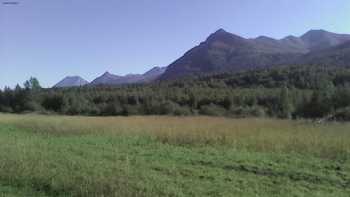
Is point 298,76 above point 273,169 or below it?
above

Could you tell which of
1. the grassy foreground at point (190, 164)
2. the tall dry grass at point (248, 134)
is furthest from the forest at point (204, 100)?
the grassy foreground at point (190, 164)

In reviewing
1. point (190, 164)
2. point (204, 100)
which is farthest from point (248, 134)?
point (204, 100)

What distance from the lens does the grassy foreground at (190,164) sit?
32.2ft

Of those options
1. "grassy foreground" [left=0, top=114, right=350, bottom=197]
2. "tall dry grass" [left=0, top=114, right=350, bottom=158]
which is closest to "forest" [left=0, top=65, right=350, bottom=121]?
"tall dry grass" [left=0, top=114, right=350, bottom=158]

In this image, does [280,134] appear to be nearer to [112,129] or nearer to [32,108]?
[112,129]

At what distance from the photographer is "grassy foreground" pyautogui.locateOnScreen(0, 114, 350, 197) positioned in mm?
9820

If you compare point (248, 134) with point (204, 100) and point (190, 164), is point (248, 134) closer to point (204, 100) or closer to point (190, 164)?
point (190, 164)

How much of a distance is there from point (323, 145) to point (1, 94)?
321ft

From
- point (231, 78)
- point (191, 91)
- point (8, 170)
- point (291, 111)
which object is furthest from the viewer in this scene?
A: point (231, 78)

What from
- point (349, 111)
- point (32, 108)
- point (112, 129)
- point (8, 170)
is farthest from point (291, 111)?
point (8, 170)

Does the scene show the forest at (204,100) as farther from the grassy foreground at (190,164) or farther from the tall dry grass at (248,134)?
the grassy foreground at (190,164)

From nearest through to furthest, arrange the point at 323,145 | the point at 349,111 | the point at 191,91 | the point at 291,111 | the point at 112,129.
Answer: the point at 323,145 → the point at 112,129 → the point at 349,111 → the point at 291,111 → the point at 191,91

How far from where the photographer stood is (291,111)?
6072 centimetres

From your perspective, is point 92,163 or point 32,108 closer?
point 92,163
